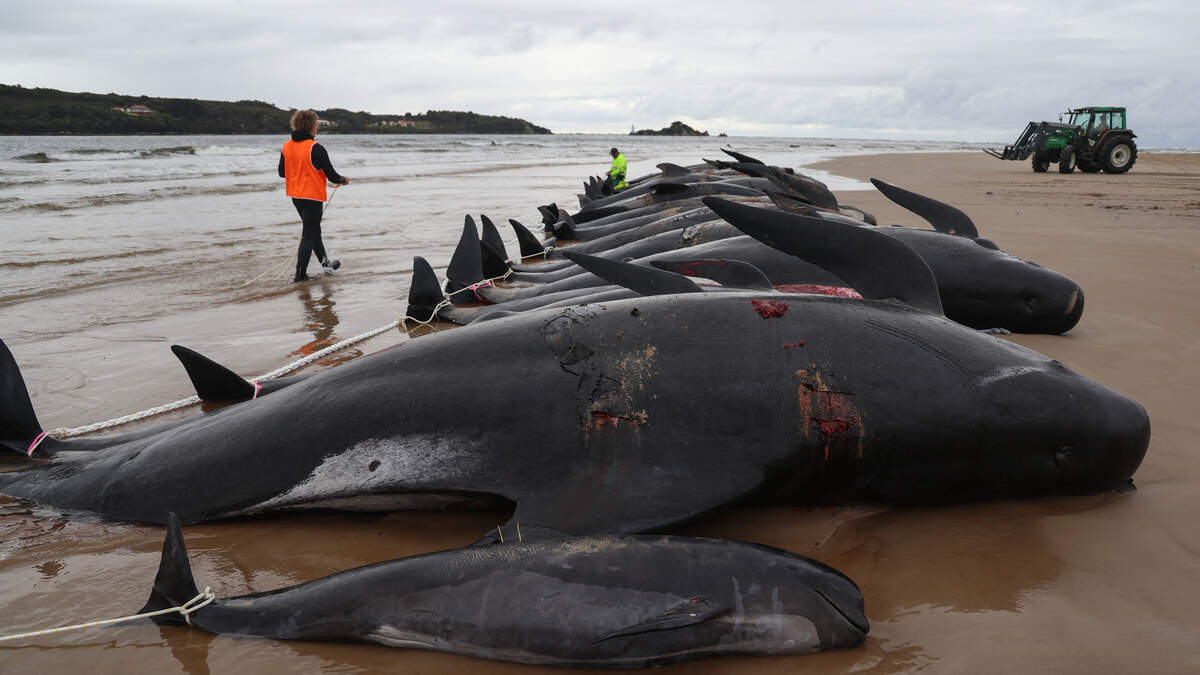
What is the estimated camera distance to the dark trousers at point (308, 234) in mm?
8898

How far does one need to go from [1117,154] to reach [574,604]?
34.4m

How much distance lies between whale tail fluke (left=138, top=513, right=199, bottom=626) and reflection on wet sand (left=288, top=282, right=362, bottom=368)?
2772 millimetres

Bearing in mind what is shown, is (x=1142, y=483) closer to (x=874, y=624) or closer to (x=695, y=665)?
(x=874, y=624)

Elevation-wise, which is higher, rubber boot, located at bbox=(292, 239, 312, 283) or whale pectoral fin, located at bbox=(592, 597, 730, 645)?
rubber boot, located at bbox=(292, 239, 312, 283)

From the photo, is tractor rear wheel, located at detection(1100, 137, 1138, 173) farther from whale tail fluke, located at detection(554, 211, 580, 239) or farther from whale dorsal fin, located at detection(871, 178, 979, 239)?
whale dorsal fin, located at detection(871, 178, 979, 239)

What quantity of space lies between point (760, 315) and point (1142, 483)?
5.66 ft

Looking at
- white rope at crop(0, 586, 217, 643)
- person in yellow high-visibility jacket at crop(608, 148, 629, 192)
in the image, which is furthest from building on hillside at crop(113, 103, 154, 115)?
white rope at crop(0, 586, 217, 643)

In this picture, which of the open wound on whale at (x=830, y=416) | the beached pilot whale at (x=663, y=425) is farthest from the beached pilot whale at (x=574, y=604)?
the open wound on whale at (x=830, y=416)

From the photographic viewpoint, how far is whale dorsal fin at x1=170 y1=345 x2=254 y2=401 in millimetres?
3795

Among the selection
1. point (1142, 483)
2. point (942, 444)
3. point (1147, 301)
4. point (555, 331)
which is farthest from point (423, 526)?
point (1147, 301)

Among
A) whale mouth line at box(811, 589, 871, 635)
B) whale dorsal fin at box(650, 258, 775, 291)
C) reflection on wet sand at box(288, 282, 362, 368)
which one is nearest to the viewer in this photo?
whale mouth line at box(811, 589, 871, 635)

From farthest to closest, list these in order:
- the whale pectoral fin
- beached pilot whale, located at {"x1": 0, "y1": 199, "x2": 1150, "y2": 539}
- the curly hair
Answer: the curly hair, beached pilot whale, located at {"x1": 0, "y1": 199, "x2": 1150, "y2": 539}, the whale pectoral fin

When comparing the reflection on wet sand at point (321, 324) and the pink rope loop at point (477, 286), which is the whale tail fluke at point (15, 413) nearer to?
the reflection on wet sand at point (321, 324)

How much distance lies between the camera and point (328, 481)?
2.80 meters
